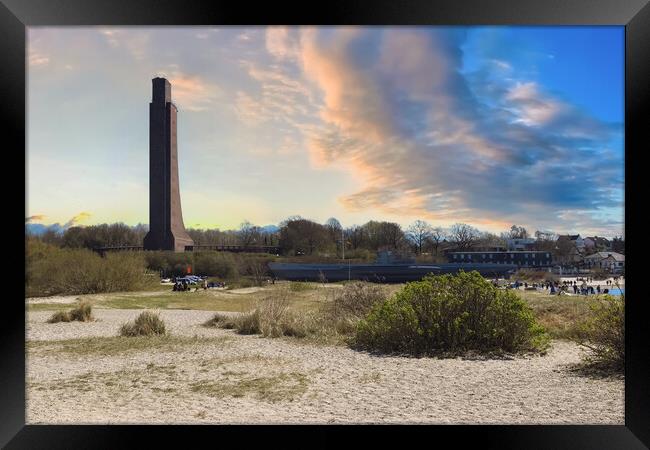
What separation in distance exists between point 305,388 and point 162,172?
1249cm

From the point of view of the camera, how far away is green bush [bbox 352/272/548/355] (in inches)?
198

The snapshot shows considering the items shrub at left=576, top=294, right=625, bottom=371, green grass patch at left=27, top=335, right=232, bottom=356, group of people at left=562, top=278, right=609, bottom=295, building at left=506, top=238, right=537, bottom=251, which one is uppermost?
building at left=506, top=238, right=537, bottom=251

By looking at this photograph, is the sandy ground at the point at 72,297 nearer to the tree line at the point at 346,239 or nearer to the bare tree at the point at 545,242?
the tree line at the point at 346,239

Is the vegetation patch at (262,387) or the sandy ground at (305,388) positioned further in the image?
the vegetation patch at (262,387)

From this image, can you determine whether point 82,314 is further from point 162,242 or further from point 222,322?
point 162,242

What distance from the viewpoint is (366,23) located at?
2.75 metres

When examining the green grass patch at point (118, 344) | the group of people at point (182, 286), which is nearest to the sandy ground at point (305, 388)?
the green grass patch at point (118, 344)

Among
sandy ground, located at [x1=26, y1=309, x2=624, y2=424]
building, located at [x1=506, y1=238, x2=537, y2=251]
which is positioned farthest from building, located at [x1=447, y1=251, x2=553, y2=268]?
sandy ground, located at [x1=26, y1=309, x2=624, y2=424]

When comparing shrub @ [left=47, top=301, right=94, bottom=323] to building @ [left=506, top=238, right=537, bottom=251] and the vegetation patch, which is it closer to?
the vegetation patch

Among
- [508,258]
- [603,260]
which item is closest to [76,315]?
[508,258]

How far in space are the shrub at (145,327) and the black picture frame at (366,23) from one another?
3760mm

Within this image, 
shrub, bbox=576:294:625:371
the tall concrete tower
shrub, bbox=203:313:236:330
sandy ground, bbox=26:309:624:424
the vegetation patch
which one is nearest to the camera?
sandy ground, bbox=26:309:624:424

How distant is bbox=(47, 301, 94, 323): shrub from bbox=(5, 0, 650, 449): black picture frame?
578 centimetres

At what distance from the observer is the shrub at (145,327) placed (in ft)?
21.1
